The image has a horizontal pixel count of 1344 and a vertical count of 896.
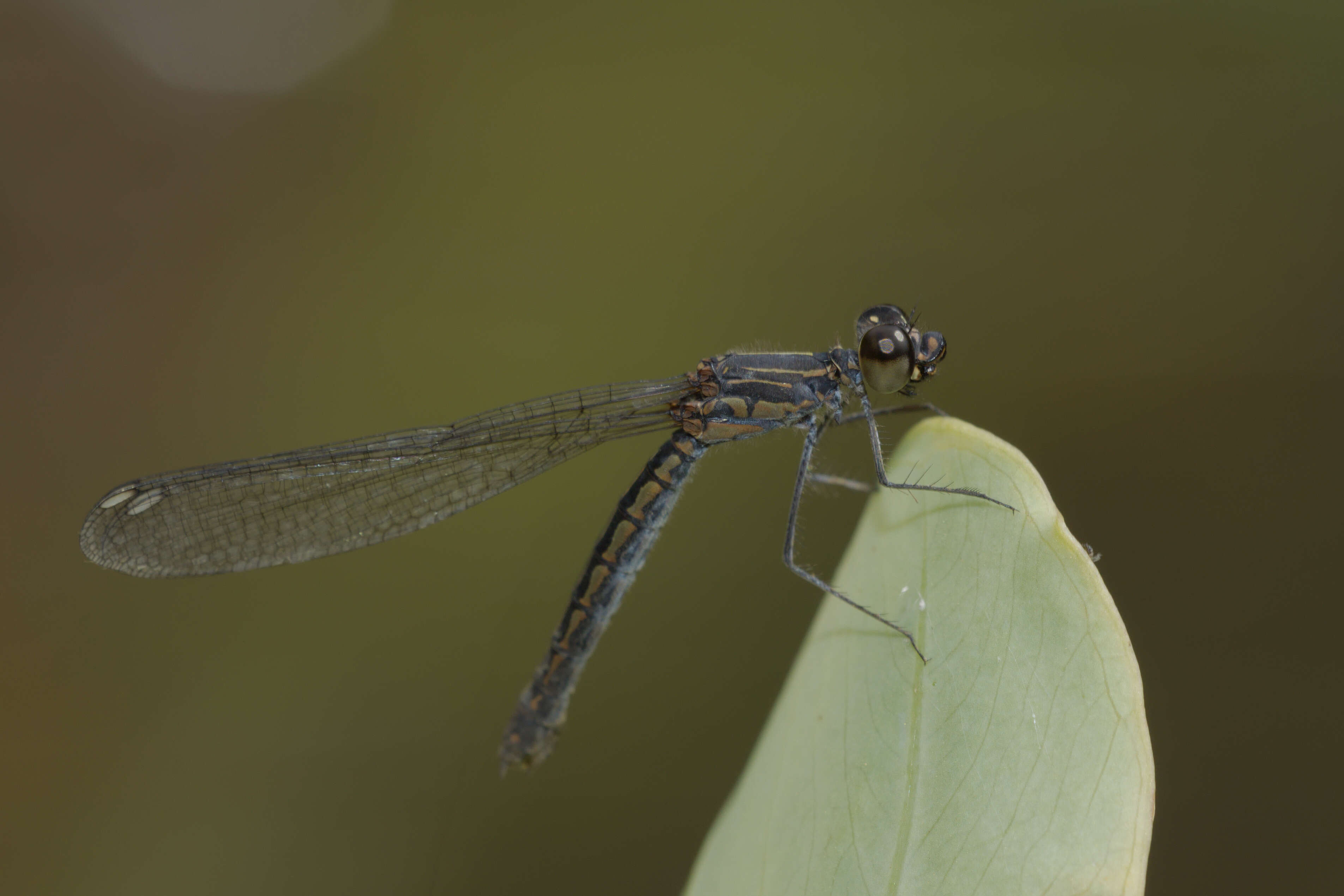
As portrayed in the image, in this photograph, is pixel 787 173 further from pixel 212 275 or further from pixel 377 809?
pixel 377 809

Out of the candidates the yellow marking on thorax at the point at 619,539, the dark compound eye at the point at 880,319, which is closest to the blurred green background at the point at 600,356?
the dark compound eye at the point at 880,319

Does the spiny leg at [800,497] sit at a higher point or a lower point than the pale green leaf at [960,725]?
higher

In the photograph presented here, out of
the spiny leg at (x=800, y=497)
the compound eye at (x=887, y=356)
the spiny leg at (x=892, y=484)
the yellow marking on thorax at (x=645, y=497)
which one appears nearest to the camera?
the spiny leg at (x=892, y=484)

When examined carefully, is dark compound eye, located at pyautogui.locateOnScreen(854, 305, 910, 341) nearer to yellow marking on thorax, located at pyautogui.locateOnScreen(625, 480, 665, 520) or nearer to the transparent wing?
the transparent wing

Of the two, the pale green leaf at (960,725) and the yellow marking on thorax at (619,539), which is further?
the yellow marking on thorax at (619,539)

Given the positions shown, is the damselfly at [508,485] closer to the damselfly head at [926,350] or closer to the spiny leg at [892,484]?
the spiny leg at [892,484]

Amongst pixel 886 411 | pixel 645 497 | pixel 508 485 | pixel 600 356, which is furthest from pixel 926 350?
pixel 600 356

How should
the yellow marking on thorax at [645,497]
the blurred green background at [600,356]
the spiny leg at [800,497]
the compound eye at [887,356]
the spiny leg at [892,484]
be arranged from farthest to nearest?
the blurred green background at [600,356], the yellow marking on thorax at [645,497], the spiny leg at [800,497], the compound eye at [887,356], the spiny leg at [892,484]
